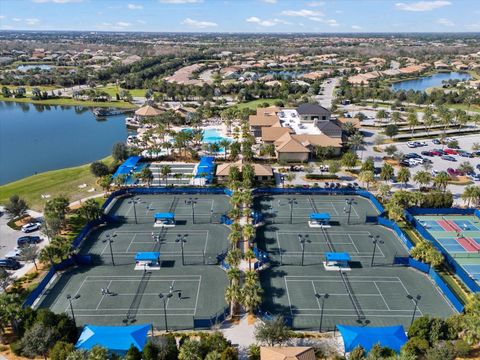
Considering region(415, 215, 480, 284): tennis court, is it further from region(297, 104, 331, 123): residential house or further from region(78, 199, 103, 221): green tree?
region(78, 199, 103, 221): green tree

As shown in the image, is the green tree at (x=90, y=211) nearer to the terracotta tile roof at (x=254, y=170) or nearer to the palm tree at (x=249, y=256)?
the terracotta tile roof at (x=254, y=170)

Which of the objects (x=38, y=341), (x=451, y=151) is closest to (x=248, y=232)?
(x=38, y=341)

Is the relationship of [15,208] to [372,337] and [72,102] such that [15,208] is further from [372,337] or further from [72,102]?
[72,102]

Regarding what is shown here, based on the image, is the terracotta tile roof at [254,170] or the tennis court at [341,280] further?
the terracotta tile roof at [254,170]

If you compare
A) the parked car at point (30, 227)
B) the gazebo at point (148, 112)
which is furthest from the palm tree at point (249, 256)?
the gazebo at point (148, 112)

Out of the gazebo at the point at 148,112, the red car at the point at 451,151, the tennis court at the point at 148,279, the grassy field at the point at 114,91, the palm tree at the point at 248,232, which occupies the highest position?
the grassy field at the point at 114,91

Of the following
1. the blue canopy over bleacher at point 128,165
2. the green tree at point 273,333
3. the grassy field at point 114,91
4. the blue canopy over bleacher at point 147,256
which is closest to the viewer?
the green tree at point 273,333

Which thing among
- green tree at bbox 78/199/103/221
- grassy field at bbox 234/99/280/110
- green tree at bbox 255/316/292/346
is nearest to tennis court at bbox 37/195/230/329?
green tree at bbox 78/199/103/221

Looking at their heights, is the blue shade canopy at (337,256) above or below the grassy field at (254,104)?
below
